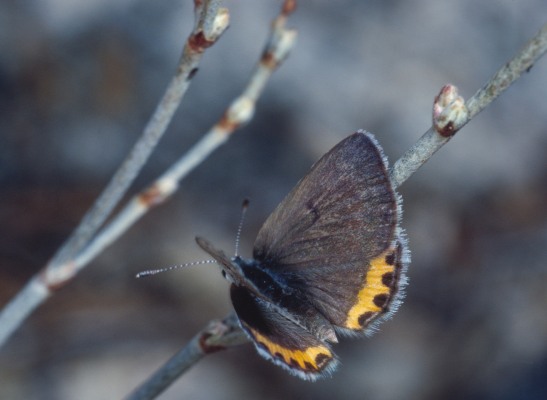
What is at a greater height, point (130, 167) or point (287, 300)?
point (130, 167)

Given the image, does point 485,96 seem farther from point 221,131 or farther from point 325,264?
point 325,264

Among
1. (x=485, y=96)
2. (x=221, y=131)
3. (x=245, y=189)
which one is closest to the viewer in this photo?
(x=485, y=96)

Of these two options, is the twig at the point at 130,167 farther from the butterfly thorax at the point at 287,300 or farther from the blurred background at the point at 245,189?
the blurred background at the point at 245,189

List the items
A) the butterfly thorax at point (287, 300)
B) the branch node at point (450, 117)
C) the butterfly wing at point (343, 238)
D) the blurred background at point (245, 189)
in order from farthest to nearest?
the blurred background at point (245, 189) < the butterfly thorax at point (287, 300) < the butterfly wing at point (343, 238) < the branch node at point (450, 117)

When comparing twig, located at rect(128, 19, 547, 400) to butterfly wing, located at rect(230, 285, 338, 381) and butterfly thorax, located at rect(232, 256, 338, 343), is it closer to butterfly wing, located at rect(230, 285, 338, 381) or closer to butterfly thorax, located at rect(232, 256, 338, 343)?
butterfly wing, located at rect(230, 285, 338, 381)

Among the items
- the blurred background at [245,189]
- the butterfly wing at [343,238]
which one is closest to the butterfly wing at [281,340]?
the butterfly wing at [343,238]

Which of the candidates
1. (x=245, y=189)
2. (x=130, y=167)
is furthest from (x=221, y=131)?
(x=245, y=189)

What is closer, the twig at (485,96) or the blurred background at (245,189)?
the twig at (485,96)
